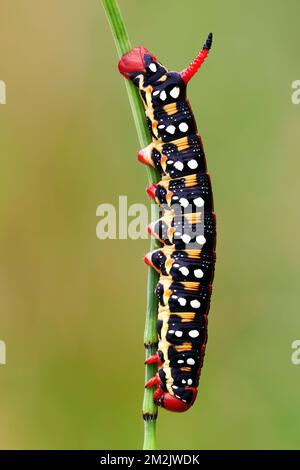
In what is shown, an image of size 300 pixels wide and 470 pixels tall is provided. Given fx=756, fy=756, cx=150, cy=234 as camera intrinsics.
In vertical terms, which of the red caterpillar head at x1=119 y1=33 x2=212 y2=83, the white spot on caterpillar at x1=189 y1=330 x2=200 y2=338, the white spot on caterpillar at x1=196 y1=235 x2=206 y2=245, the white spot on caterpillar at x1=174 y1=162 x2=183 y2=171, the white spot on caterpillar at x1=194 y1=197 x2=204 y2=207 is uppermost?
the red caterpillar head at x1=119 y1=33 x2=212 y2=83

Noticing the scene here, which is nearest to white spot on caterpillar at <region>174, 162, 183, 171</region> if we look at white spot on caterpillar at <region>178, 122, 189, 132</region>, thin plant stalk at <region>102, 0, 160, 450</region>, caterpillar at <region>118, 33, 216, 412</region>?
caterpillar at <region>118, 33, 216, 412</region>

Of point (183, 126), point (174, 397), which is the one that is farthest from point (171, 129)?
point (174, 397)

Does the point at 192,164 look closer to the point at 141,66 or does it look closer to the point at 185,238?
the point at 185,238

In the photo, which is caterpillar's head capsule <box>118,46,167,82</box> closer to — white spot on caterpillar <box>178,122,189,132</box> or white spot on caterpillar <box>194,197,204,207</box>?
white spot on caterpillar <box>178,122,189,132</box>

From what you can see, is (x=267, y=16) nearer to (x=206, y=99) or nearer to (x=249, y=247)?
(x=206, y=99)

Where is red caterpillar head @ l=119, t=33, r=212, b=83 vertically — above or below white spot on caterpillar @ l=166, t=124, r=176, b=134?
above

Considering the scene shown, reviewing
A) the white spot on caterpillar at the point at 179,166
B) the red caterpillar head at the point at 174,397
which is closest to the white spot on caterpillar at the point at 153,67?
the white spot on caterpillar at the point at 179,166

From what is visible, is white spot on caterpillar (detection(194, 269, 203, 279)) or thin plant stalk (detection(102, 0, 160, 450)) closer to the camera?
thin plant stalk (detection(102, 0, 160, 450))

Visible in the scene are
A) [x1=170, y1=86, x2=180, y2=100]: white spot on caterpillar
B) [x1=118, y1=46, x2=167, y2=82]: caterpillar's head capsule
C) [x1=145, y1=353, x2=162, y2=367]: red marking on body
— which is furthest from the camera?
[x1=170, y1=86, x2=180, y2=100]: white spot on caterpillar
